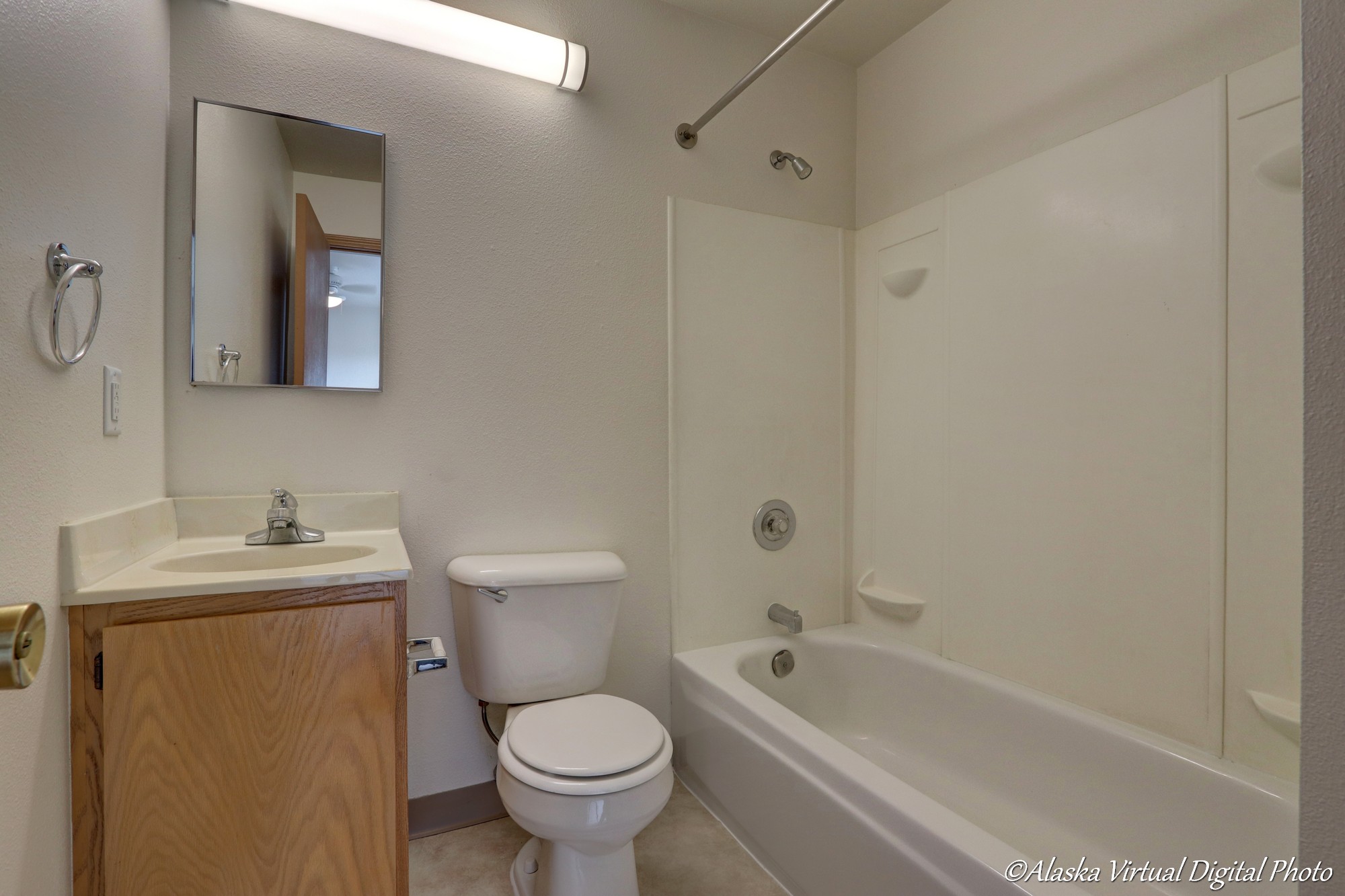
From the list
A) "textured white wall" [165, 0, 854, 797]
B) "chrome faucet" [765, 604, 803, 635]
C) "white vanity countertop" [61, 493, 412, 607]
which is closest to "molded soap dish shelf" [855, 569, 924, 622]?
"chrome faucet" [765, 604, 803, 635]

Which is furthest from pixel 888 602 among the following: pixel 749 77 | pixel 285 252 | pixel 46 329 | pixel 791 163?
pixel 46 329

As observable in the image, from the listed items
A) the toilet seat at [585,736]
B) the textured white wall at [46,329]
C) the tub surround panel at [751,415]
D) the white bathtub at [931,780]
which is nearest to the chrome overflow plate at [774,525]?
the tub surround panel at [751,415]

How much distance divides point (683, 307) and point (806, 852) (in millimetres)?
1529

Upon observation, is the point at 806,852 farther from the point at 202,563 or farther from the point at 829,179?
the point at 829,179

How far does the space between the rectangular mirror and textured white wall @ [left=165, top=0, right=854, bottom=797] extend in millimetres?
42

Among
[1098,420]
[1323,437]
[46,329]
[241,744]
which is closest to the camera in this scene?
[1323,437]

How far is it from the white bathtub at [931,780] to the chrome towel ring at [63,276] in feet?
5.05

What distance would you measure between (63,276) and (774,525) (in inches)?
73.3

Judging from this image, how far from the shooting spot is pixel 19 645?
530mm

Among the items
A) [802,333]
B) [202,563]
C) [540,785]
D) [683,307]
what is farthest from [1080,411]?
[202,563]

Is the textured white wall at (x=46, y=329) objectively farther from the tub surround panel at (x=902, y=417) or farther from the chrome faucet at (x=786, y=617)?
→ the tub surround panel at (x=902, y=417)

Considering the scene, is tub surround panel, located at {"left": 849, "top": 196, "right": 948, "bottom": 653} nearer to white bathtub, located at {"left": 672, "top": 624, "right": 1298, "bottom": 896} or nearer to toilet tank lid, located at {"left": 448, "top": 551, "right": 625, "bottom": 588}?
white bathtub, located at {"left": 672, "top": 624, "right": 1298, "bottom": 896}

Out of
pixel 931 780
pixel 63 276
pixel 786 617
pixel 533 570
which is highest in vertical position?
pixel 63 276

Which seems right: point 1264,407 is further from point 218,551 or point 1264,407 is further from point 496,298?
point 218,551
